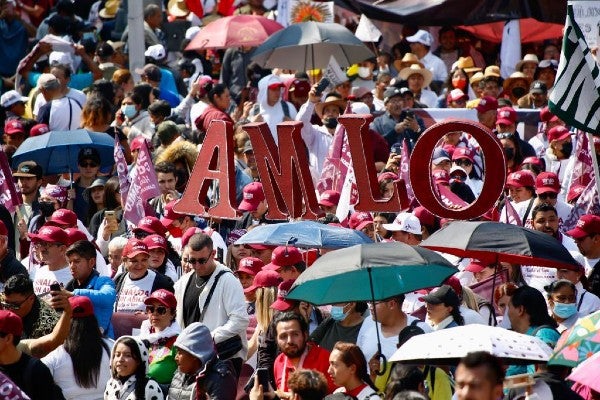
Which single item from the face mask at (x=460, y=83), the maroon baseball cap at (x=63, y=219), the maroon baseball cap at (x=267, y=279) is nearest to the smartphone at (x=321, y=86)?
the face mask at (x=460, y=83)

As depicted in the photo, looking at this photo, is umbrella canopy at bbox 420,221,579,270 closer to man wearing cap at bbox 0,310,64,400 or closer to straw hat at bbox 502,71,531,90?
man wearing cap at bbox 0,310,64,400

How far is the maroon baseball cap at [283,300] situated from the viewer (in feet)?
36.4

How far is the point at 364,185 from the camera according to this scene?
13.5 metres

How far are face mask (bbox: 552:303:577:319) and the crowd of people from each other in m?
0.01

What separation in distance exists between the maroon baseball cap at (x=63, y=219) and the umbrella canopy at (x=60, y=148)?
1977 mm

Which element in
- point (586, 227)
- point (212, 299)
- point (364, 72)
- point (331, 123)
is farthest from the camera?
point (364, 72)

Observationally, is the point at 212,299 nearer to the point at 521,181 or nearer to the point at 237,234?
the point at 237,234

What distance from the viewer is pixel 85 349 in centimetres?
1067

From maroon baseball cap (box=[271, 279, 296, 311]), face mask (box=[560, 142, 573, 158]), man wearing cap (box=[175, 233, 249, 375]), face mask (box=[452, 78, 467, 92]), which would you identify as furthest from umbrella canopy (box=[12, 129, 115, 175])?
face mask (box=[452, 78, 467, 92])

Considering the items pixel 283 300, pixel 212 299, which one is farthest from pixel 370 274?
pixel 212 299

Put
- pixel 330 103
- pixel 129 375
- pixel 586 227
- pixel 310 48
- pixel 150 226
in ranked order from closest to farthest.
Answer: pixel 129 375, pixel 586 227, pixel 150 226, pixel 330 103, pixel 310 48

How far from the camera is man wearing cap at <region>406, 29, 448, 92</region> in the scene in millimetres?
20500

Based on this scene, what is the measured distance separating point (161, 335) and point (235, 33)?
30.9ft

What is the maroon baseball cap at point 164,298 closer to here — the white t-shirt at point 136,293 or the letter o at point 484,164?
the white t-shirt at point 136,293
